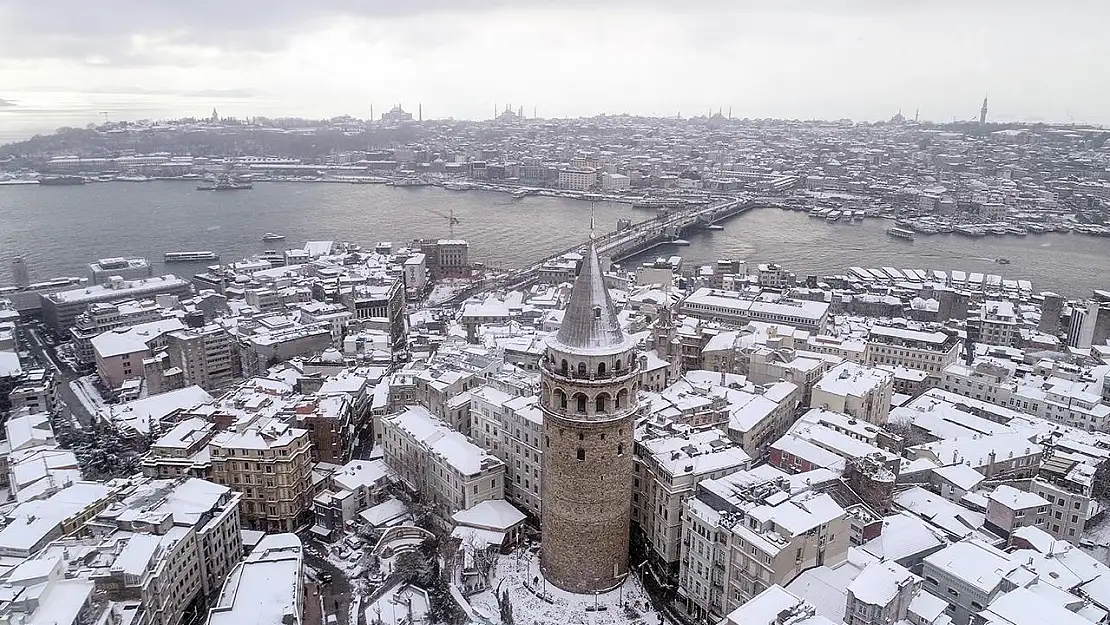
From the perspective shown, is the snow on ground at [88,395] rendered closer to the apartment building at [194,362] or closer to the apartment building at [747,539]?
the apartment building at [194,362]

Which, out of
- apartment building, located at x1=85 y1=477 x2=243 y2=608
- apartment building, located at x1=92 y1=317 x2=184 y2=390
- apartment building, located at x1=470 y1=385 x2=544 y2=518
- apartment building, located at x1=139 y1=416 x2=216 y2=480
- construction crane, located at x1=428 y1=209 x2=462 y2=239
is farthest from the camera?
construction crane, located at x1=428 y1=209 x2=462 y2=239

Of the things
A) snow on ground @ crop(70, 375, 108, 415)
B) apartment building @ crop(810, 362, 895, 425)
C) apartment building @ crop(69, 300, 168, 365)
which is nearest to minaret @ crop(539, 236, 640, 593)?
apartment building @ crop(810, 362, 895, 425)

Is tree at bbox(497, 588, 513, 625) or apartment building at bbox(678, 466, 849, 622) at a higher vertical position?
apartment building at bbox(678, 466, 849, 622)

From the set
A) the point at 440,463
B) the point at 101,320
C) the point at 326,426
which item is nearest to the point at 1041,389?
the point at 440,463

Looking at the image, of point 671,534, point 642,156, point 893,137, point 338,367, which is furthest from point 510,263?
point 893,137

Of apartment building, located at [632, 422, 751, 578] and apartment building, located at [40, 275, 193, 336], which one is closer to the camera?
apartment building, located at [632, 422, 751, 578]

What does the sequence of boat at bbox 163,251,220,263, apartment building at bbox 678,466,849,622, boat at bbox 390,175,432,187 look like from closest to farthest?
apartment building at bbox 678,466,849,622 → boat at bbox 163,251,220,263 → boat at bbox 390,175,432,187

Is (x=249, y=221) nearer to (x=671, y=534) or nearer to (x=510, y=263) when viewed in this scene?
(x=510, y=263)

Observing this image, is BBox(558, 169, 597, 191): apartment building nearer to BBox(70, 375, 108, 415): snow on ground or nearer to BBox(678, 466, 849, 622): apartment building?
BBox(70, 375, 108, 415): snow on ground
